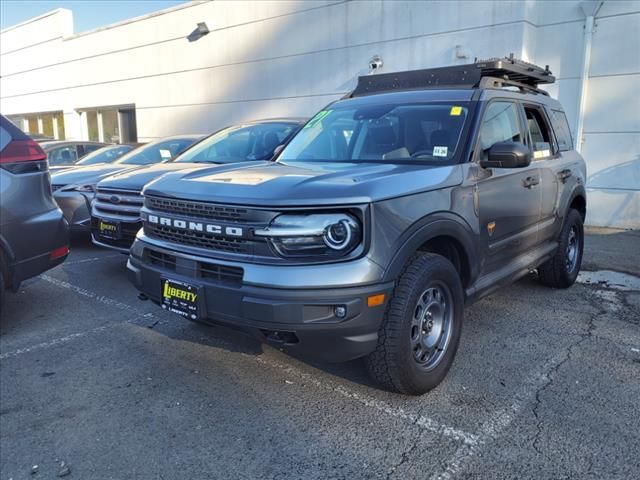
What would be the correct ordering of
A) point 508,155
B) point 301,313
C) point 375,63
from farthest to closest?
point 375,63 < point 508,155 < point 301,313

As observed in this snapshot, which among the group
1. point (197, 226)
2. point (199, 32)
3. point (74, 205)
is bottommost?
point (74, 205)

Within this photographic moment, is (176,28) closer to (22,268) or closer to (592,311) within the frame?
(22,268)

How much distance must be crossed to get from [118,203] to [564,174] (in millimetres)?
4401

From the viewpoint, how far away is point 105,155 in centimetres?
937

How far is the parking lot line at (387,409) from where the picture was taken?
2.83 meters

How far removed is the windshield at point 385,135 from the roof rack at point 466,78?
495 millimetres

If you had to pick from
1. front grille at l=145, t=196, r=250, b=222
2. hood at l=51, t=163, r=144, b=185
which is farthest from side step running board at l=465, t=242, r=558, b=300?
hood at l=51, t=163, r=144, b=185

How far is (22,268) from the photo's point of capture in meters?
4.25

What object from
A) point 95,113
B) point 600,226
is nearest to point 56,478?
point 600,226

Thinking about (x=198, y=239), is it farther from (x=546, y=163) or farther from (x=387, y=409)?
(x=546, y=163)

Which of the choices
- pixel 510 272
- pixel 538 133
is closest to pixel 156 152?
pixel 538 133

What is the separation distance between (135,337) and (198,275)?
1525 millimetres

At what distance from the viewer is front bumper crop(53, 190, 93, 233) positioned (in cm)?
637

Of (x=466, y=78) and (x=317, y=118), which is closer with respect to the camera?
(x=466, y=78)
